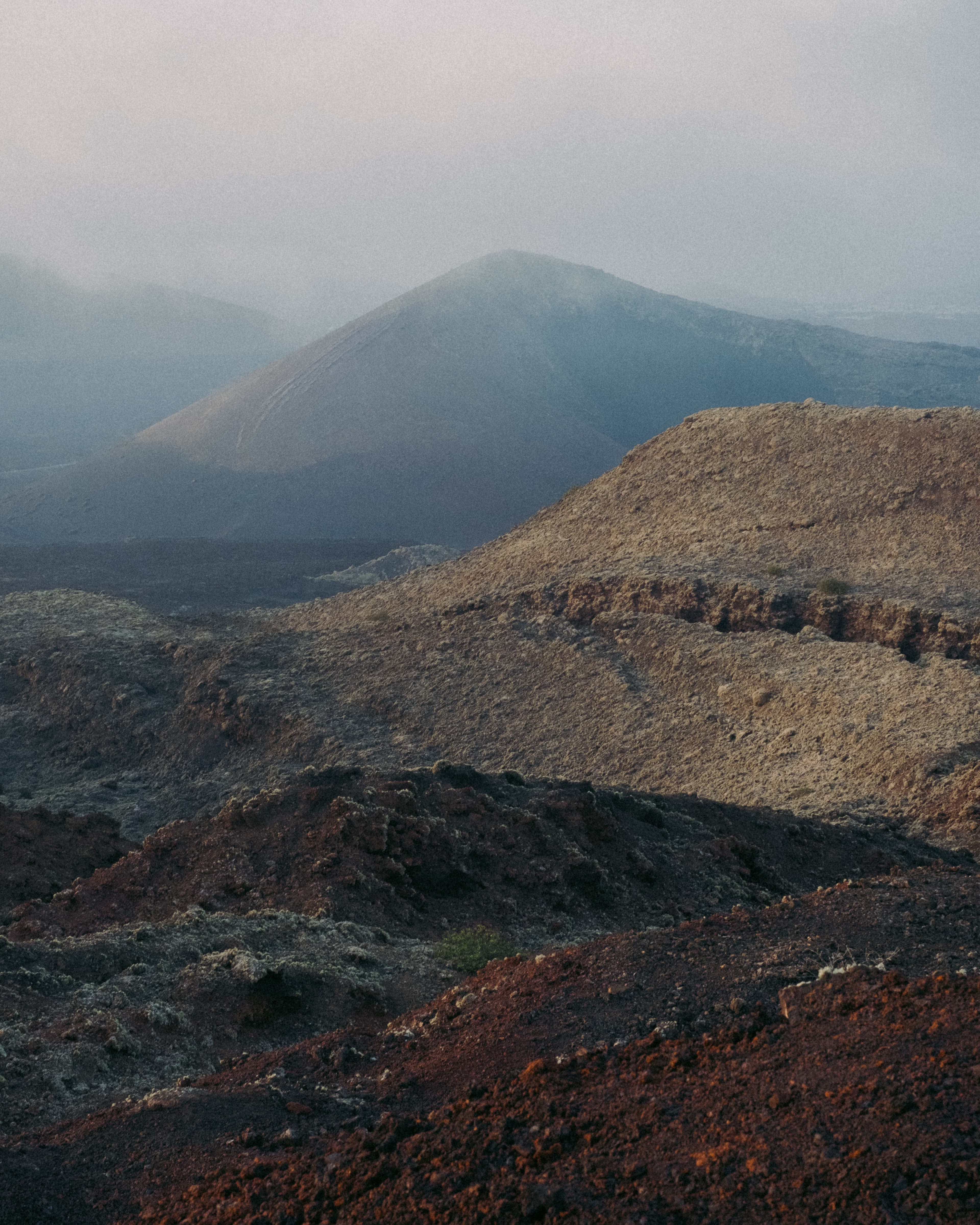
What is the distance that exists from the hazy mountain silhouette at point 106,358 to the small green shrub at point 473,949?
294 ft

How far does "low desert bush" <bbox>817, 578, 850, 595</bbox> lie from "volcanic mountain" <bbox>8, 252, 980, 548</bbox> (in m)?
42.2

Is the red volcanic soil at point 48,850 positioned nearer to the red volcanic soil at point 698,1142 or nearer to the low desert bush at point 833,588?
the red volcanic soil at point 698,1142

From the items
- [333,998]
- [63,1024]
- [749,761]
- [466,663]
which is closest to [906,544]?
[749,761]

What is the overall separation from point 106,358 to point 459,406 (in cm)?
8731

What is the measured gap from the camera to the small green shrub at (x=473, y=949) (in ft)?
26.7

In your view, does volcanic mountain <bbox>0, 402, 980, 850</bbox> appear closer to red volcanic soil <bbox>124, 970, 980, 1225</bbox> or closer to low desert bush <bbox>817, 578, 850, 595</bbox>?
low desert bush <bbox>817, 578, 850, 595</bbox>

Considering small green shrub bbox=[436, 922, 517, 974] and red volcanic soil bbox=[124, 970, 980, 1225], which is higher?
red volcanic soil bbox=[124, 970, 980, 1225]

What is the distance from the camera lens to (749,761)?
14742mm

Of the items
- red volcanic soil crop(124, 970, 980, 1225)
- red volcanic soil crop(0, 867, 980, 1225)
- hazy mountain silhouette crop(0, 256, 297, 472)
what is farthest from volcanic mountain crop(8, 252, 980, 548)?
red volcanic soil crop(124, 970, 980, 1225)

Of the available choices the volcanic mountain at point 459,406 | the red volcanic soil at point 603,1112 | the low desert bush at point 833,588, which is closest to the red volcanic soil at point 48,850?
the red volcanic soil at point 603,1112

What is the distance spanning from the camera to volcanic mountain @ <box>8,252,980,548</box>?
6438 cm

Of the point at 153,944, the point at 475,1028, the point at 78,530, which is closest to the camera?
the point at 475,1028

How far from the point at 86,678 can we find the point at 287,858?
44.1 ft

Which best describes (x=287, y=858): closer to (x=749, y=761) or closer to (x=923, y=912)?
(x=923, y=912)
